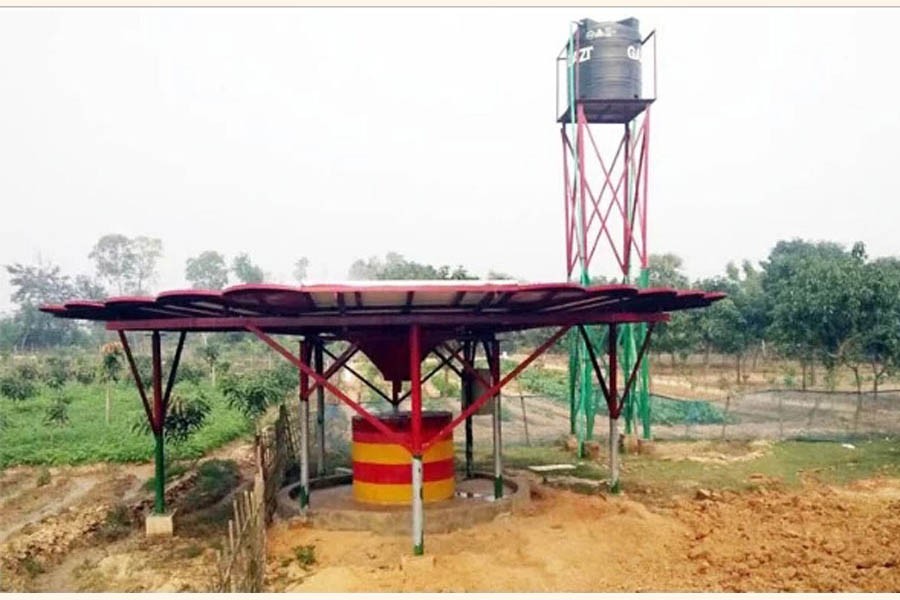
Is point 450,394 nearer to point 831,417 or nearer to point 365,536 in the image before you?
point 831,417

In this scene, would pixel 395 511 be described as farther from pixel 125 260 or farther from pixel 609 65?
pixel 125 260

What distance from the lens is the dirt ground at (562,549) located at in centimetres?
1002

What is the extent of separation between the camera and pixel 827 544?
11.0 metres

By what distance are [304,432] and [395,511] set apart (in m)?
2.23

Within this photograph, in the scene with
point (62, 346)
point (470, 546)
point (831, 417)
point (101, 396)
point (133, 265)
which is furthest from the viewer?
point (133, 265)

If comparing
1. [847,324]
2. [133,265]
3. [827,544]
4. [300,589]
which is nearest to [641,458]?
[827,544]

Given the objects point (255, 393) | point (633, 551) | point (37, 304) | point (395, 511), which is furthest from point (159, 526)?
point (37, 304)

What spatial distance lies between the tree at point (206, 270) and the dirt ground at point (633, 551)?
379 feet

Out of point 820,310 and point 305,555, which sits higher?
point 820,310

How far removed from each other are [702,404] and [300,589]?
22165 millimetres

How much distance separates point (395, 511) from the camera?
13227 mm

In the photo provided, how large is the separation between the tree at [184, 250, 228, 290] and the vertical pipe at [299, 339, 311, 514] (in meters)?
112

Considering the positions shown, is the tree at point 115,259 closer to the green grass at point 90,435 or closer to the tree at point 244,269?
the tree at point 244,269

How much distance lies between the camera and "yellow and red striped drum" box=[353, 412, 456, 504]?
14.1 m
